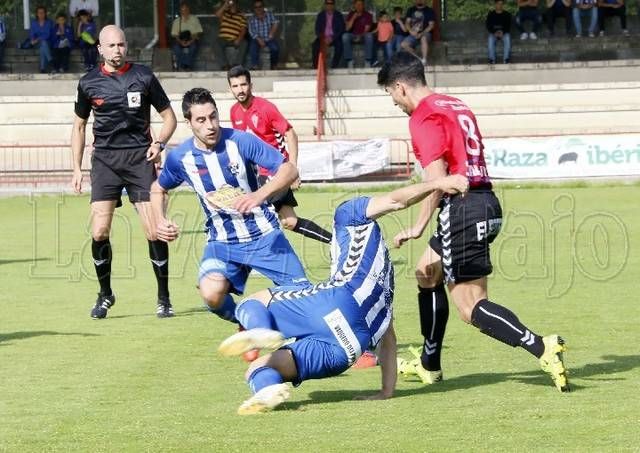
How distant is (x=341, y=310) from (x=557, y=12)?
95.6 ft

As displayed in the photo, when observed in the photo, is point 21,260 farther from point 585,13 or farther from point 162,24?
point 585,13

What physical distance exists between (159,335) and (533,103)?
72.1ft

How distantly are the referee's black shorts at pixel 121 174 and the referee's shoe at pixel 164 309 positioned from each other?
86 centimetres

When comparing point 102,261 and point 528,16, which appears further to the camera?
point 528,16

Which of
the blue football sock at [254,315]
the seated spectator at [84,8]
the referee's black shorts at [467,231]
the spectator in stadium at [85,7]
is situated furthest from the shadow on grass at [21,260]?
the spectator in stadium at [85,7]

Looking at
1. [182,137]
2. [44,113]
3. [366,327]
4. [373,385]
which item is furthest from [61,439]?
[44,113]

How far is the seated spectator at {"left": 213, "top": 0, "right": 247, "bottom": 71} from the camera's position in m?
33.3

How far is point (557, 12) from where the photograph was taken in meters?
34.6

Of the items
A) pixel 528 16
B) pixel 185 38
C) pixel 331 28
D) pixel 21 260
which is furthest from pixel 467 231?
pixel 528 16

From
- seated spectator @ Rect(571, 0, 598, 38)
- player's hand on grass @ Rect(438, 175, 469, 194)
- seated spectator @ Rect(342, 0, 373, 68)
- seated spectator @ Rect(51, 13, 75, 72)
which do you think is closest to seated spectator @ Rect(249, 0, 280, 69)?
seated spectator @ Rect(342, 0, 373, 68)

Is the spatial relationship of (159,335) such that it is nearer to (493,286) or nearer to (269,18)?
(493,286)

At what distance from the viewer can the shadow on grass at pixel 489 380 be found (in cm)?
722

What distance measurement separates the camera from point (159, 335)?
32.0 ft

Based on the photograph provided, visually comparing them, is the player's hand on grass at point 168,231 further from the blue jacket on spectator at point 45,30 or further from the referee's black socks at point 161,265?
the blue jacket on spectator at point 45,30
